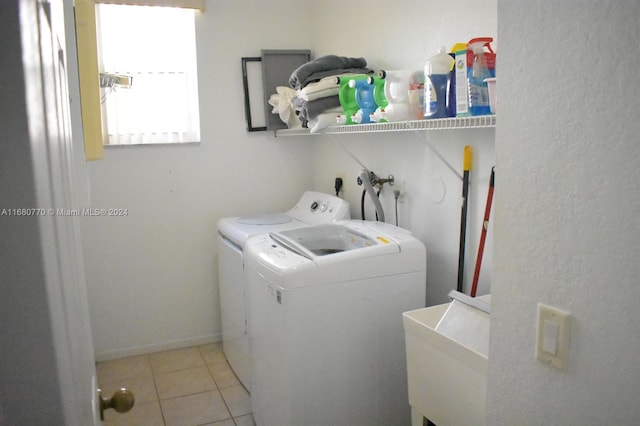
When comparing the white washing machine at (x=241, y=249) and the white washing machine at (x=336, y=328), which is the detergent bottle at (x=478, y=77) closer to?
the white washing machine at (x=336, y=328)

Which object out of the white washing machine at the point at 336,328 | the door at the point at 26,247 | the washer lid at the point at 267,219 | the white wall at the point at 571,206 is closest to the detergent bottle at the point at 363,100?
the white washing machine at the point at 336,328

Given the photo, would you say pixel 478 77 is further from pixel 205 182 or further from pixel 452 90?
pixel 205 182

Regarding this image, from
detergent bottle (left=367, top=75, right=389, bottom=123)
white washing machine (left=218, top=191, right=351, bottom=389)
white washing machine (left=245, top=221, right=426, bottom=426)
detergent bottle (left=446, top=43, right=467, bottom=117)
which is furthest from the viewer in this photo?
white washing machine (left=218, top=191, right=351, bottom=389)

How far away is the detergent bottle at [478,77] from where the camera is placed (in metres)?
1.58

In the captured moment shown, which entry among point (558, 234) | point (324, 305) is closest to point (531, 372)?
A: point (558, 234)

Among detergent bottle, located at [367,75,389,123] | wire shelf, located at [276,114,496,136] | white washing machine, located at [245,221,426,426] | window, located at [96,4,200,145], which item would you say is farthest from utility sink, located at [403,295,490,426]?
window, located at [96,4,200,145]

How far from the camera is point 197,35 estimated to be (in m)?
3.09

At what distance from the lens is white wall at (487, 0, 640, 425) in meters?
0.73

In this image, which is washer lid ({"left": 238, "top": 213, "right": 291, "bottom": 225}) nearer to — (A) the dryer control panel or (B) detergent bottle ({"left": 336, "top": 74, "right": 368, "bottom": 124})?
(A) the dryer control panel

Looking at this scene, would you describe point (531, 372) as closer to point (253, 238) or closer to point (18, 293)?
point (18, 293)

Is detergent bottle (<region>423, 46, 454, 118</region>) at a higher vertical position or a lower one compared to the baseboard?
higher

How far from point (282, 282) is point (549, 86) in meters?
1.30

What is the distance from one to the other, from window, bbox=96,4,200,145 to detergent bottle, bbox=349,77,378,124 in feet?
4.34

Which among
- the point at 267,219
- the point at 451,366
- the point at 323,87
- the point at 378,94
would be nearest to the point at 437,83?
the point at 378,94
